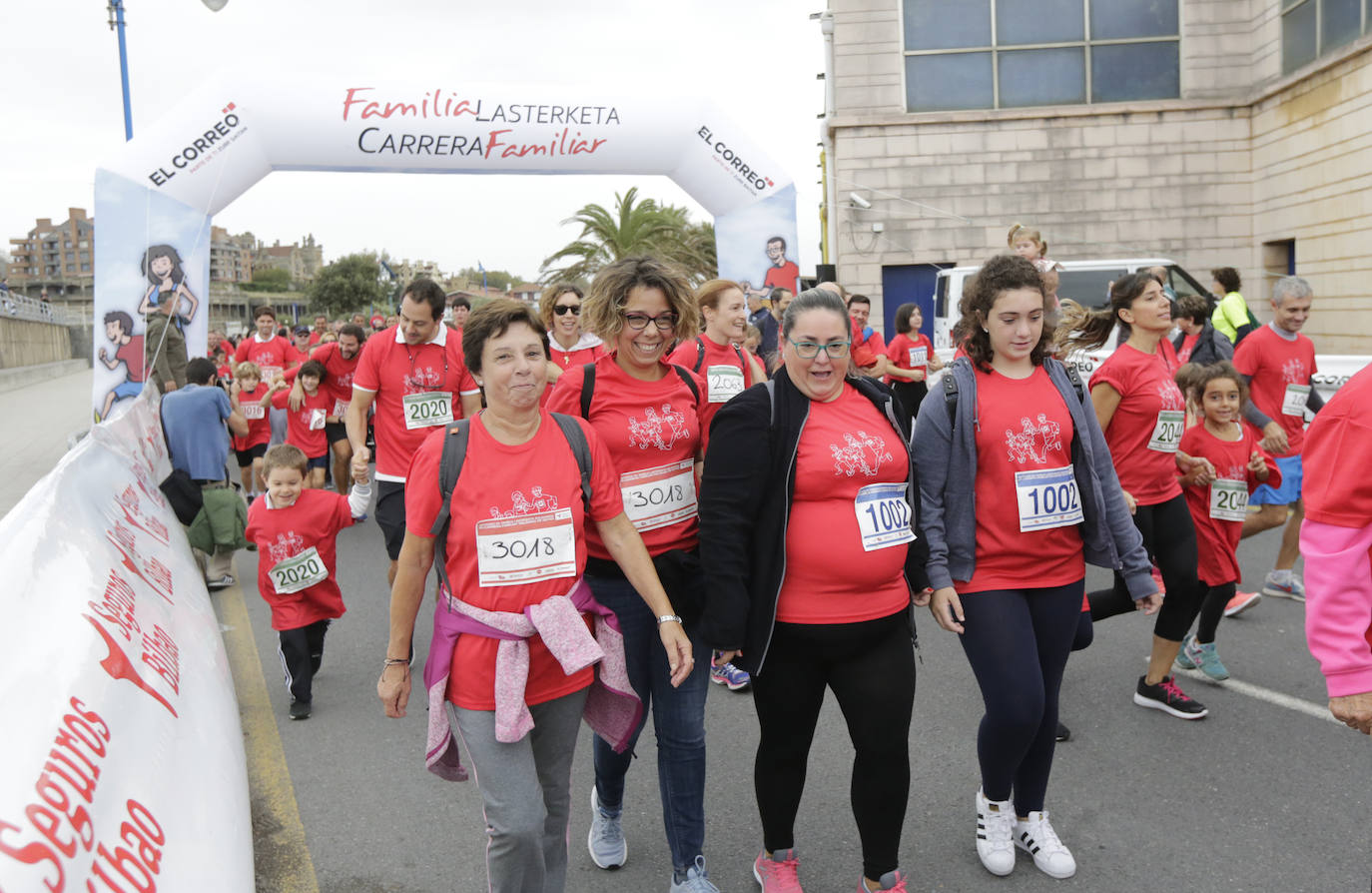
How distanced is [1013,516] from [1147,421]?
131 centimetres

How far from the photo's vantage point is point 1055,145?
18.2 m

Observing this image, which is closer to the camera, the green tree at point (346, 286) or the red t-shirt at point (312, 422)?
the red t-shirt at point (312, 422)

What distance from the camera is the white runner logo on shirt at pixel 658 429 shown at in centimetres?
324

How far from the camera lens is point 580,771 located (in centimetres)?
436

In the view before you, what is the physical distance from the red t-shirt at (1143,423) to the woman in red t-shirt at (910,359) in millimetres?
6750

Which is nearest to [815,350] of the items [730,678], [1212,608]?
[730,678]

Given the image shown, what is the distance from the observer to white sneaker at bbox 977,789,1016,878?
335cm

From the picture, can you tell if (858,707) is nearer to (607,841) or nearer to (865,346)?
(607,841)

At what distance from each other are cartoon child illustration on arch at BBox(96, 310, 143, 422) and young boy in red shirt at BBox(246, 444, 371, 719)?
587 cm

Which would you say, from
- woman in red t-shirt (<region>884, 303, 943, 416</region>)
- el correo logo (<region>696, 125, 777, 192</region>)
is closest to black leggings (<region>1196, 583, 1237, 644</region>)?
woman in red t-shirt (<region>884, 303, 943, 416</region>)

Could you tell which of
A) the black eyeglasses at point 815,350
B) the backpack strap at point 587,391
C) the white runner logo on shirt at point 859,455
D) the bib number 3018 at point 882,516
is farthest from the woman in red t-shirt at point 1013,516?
the backpack strap at point 587,391

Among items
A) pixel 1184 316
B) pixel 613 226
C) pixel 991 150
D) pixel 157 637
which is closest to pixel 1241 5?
pixel 991 150

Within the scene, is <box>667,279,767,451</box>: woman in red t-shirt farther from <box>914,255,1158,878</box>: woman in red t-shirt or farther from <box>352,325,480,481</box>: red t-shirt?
<box>914,255,1158,878</box>: woman in red t-shirt

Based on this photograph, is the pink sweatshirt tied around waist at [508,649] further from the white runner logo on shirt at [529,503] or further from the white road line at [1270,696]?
the white road line at [1270,696]
